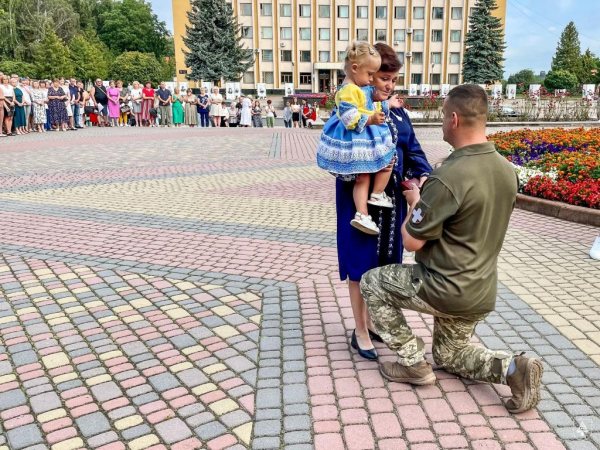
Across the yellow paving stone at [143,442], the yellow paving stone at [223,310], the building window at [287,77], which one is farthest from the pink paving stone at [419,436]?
the building window at [287,77]

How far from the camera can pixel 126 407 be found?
10.2 ft

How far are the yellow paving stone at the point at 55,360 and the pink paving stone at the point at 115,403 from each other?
63cm

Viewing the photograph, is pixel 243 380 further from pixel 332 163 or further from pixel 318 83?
pixel 318 83

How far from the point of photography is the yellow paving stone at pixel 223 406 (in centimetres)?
306

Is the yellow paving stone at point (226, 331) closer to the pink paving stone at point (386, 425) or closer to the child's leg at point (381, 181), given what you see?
the pink paving stone at point (386, 425)

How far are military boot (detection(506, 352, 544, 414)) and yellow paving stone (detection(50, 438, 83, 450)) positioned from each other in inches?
89.0

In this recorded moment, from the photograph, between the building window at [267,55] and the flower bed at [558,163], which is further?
the building window at [267,55]

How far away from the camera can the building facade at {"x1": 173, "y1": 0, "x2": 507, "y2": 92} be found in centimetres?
7069

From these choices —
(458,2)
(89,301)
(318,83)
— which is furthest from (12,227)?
(458,2)

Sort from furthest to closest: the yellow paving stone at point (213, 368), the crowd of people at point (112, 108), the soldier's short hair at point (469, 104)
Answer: the crowd of people at point (112, 108), the yellow paving stone at point (213, 368), the soldier's short hair at point (469, 104)

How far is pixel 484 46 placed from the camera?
58469 mm

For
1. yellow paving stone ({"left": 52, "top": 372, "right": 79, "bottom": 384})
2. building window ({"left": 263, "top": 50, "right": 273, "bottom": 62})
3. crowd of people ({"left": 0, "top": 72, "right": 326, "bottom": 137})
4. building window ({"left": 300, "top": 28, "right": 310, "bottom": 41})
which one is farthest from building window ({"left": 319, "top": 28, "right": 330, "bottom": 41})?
yellow paving stone ({"left": 52, "top": 372, "right": 79, "bottom": 384})

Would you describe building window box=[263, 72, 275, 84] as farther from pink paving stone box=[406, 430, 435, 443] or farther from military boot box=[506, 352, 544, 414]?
pink paving stone box=[406, 430, 435, 443]

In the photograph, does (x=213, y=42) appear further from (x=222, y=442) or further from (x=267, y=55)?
(x=222, y=442)
